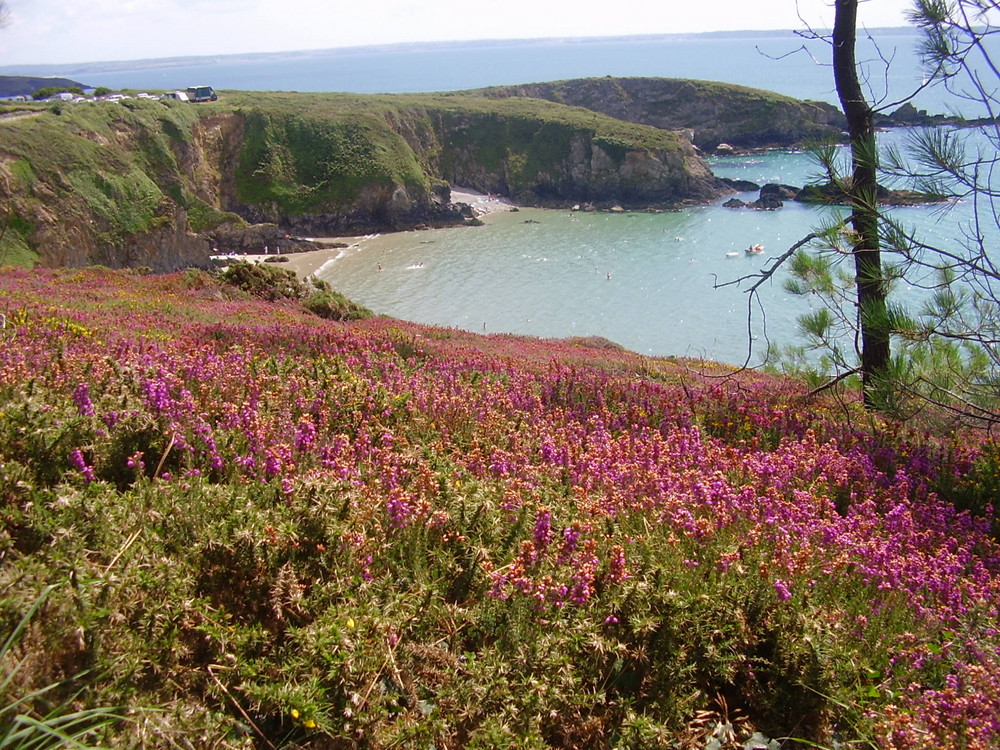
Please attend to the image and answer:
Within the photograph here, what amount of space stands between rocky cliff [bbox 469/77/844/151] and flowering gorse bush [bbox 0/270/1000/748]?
119m

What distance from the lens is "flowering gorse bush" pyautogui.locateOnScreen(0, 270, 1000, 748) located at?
2709mm

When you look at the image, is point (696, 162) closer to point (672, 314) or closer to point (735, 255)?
point (735, 255)

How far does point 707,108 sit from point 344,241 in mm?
81005

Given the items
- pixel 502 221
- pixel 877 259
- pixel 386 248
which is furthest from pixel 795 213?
pixel 877 259

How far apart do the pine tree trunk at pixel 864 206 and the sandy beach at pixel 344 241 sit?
3731cm


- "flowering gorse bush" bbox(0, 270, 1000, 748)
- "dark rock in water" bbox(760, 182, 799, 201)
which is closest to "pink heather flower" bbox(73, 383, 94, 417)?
"flowering gorse bush" bbox(0, 270, 1000, 748)

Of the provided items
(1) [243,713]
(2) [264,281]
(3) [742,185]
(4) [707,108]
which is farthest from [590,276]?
(4) [707,108]

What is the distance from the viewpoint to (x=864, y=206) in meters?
6.63

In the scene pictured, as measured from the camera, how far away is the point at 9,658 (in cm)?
228

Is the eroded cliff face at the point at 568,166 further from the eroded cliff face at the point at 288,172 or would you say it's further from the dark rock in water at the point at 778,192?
the dark rock in water at the point at 778,192

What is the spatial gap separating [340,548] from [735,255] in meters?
62.7

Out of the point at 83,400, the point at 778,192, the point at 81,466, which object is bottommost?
the point at 81,466

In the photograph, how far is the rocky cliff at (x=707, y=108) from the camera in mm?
115312

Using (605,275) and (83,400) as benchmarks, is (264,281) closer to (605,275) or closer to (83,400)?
(83,400)
